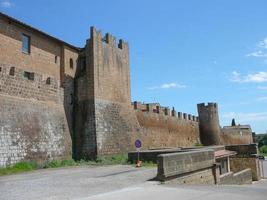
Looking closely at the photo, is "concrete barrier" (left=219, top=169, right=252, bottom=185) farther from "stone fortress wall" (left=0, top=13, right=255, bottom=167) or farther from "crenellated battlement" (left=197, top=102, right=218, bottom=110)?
"crenellated battlement" (left=197, top=102, right=218, bottom=110)

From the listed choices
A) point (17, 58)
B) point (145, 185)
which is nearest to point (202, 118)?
point (17, 58)

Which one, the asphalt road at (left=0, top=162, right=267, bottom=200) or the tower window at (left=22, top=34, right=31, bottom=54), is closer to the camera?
the asphalt road at (left=0, top=162, right=267, bottom=200)

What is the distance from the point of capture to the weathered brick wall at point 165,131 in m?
29.6

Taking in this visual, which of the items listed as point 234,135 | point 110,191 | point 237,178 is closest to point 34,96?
point 110,191

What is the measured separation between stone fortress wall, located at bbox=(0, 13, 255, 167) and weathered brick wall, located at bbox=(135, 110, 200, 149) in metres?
0.19

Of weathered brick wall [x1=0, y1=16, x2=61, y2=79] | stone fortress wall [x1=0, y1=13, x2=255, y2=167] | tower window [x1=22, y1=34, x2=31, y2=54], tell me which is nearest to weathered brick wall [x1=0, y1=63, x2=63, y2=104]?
stone fortress wall [x1=0, y1=13, x2=255, y2=167]

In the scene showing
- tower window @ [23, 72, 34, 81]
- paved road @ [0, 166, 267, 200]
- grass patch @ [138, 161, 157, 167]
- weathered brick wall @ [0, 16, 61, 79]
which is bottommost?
paved road @ [0, 166, 267, 200]

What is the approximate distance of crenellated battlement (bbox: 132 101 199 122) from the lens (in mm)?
29977

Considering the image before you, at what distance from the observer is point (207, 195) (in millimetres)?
9609

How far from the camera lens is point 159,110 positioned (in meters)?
33.3

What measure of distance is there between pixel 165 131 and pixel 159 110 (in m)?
1.96

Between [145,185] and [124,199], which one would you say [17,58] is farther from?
[124,199]

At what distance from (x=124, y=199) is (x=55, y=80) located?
47.2 ft

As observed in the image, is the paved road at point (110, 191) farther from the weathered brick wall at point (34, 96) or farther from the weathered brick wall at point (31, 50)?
the weathered brick wall at point (31, 50)
